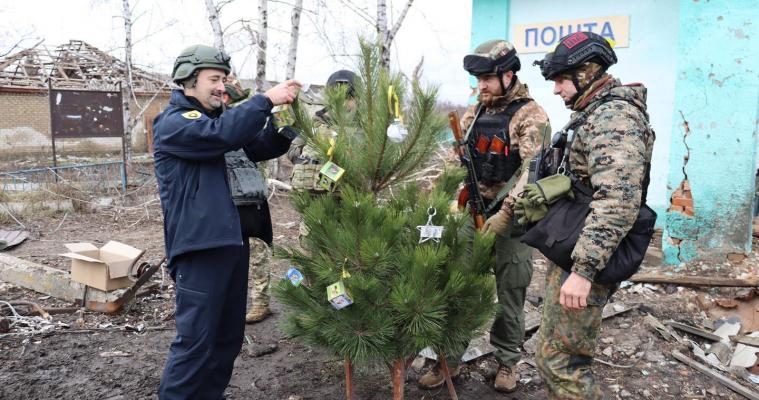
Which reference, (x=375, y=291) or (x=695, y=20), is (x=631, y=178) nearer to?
(x=375, y=291)

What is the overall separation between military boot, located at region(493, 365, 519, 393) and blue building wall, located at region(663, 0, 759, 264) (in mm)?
2927

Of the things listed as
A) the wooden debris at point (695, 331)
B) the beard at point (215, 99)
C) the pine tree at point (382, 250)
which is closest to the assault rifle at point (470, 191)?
the pine tree at point (382, 250)

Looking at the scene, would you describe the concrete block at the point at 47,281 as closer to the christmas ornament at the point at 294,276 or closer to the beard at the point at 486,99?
the christmas ornament at the point at 294,276

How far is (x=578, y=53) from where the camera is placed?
2156mm

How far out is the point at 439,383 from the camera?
3066 mm

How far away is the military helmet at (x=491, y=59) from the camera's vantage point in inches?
110

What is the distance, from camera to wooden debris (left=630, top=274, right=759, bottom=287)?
4.42m

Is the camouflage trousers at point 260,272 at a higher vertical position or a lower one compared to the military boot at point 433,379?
higher

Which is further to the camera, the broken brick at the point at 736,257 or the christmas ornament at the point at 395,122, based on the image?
the broken brick at the point at 736,257

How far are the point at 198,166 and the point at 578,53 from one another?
5.56 feet

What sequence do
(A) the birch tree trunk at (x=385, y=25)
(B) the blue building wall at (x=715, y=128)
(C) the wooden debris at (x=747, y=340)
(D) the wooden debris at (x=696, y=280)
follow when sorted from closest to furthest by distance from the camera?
1. (C) the wooden debris at (x=747, y=340)
2. (D) the wooden debris at (x=696, y=280)
3. (B) the blue building wall at (x=715, y=128)
4. (A) the birch tree trunk at (x=385, y=25)

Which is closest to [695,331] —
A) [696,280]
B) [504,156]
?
[696,280]

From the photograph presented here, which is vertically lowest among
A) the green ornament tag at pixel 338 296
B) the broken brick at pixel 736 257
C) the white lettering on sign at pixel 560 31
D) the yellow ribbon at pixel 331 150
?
the broken brick at pixel 736 257

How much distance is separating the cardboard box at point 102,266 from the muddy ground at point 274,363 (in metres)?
0.30
